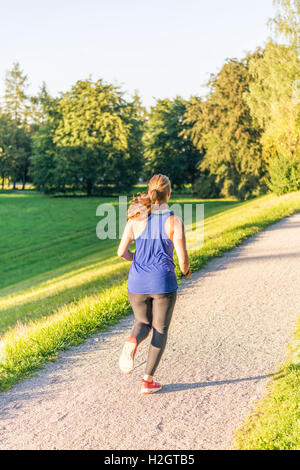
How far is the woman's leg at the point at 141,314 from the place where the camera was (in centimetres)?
443

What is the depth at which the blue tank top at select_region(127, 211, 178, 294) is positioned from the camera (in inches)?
170

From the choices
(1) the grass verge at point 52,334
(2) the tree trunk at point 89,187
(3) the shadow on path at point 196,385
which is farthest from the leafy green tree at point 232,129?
(3) the shadow on path at point 196,385

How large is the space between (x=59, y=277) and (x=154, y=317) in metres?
12.0

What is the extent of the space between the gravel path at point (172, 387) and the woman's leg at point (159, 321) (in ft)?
1.08

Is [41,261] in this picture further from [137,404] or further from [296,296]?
[137,404]

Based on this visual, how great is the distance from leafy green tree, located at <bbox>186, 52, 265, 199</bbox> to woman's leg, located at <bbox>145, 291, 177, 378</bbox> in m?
36.5

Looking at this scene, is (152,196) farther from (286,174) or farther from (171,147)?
(171,147)

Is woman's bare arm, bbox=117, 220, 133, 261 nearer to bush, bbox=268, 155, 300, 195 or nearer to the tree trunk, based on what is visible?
bush, bbox=268, 155, 300, 195

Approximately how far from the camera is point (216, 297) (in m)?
7.77

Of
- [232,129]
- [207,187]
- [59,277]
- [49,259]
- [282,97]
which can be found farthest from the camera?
[207,187]

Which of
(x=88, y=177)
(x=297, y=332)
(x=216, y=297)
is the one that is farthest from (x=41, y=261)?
(x=88, y=177)

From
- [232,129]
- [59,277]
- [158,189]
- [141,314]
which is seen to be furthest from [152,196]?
[232,129]

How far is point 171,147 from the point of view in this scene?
195ft

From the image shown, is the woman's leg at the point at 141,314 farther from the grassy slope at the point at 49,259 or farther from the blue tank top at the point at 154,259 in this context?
the grassy slope at the point at 49,259
